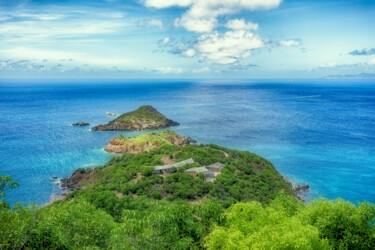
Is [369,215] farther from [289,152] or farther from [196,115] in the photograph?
[196,115]

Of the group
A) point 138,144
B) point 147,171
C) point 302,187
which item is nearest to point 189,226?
point 147,171

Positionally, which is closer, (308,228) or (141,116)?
(308,228)

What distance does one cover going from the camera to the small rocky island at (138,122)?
96375 mm

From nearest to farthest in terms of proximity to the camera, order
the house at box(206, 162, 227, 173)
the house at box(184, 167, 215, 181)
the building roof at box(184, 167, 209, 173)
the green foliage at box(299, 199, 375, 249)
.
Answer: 1. the green foliage at box(299, 199, 375, 249)
2. the house at box(184, 167, 215, 181)
3. the building roof at box(184, 167, 209, 173)
4. the house at box(206, 162, 227, 173)

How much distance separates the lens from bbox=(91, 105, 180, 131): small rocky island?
96375 millimetres

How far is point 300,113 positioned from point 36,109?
5577 inches

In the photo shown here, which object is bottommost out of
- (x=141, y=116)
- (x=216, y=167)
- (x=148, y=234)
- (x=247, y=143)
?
(x=247, y=143)

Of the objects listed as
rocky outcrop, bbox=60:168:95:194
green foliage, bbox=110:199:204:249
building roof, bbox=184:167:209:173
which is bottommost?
rocky outcrop, bbox=60:168:95:194

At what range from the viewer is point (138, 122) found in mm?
98625

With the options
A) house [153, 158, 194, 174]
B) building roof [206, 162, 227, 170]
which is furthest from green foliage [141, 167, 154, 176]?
building roof [206, 162, 227, 170]

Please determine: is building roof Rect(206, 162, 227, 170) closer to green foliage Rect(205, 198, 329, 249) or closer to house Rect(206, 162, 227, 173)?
house Rect(206, 162, 227, 173)

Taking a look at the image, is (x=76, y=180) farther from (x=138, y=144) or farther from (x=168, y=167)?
(x=138, y=144)

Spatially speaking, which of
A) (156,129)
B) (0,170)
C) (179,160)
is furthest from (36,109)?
(179,160)

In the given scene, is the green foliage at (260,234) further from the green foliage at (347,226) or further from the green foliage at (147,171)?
the green foliage at (147,171)
